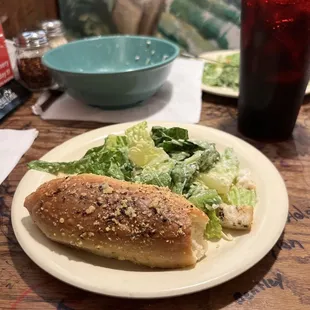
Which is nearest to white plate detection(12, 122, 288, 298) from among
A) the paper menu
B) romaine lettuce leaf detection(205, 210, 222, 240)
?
romaine lettuce leaf detection(205, 210, 222, 240)

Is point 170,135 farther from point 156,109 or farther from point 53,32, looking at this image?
point 53,32

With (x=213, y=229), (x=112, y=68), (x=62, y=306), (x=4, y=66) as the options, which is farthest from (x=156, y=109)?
(x=62, y=306)

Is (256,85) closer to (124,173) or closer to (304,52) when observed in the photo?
(304,52)

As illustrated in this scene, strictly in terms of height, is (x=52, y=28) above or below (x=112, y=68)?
above

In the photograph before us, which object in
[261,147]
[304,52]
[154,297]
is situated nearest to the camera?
[154,297]

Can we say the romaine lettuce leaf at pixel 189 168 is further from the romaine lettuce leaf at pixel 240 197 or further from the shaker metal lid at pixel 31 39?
the shaker metal lid at pixel 31 39

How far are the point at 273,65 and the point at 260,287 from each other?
526 millimetres

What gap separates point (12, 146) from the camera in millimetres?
998

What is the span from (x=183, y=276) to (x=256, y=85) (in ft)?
1.85

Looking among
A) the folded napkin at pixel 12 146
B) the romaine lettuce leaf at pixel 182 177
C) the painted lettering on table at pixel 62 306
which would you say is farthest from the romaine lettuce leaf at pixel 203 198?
the folded napkin at pixel 12 146

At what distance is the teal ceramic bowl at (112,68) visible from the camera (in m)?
1.10

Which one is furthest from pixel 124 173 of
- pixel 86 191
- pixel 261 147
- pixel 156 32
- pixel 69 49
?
pixel 156 32

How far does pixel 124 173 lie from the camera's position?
787mm

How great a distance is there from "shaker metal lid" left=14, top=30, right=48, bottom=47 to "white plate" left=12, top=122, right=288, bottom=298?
68cm
